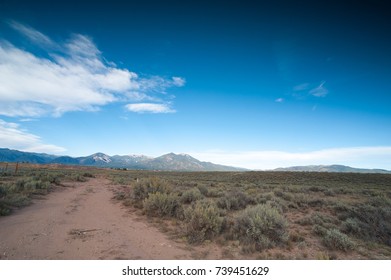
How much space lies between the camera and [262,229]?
6871mm

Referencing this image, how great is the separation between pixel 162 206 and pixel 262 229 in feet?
14.8

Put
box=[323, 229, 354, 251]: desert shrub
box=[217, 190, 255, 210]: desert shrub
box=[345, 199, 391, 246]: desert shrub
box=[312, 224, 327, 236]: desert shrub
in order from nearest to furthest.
→ box=[323, 229, 354, 251]: desert shrub < box=[345, 199, 391, 246]: desert shrub < box=[312, 224, 327, 236]: desert shrub < box=[217, 190, 255, 210]: desert shrub

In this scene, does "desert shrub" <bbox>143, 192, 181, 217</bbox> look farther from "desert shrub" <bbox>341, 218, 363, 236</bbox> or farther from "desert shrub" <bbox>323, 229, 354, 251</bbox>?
"desert shrub" <bbox>341, 218, 363, 236</bbox>

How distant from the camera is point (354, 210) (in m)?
9.88

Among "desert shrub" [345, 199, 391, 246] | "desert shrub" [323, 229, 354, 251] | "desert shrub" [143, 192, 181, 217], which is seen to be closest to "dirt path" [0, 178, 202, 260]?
"desert shrub" [143, 192, 181, 217]

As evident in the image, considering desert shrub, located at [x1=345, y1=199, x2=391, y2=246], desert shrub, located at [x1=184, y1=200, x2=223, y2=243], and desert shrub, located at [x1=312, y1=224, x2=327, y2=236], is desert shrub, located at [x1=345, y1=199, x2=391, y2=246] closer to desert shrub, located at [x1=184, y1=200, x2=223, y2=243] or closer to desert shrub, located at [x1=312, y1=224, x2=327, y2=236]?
desert shrub, located at [x1=312, y1=224, x2=327, y2=236]

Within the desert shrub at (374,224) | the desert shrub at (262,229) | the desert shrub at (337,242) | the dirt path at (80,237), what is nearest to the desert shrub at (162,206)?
the dirt path at (80,237)

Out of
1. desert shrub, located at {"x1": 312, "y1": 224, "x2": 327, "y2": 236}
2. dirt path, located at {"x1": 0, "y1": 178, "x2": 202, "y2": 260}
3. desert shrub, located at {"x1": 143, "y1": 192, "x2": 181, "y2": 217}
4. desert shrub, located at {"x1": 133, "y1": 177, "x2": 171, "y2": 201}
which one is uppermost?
desert shrub, located at {"x1": 133, "y1": 177, "x2": 171, "y2": 201}

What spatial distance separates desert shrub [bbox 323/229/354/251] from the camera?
6.24 m

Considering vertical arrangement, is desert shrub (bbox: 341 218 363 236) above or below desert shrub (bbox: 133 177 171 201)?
below

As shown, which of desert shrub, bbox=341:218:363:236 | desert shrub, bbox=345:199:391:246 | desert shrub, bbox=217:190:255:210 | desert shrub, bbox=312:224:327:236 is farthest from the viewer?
desert shrub, bbox=217:190:255:210

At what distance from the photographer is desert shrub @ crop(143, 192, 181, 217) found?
9.64 m

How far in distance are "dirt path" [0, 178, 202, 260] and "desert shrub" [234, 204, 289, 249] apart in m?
1.91

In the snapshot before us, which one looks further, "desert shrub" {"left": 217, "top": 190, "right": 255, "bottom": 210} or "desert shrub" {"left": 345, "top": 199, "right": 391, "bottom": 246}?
"desert shrub" {"left": 217, "top": 190, "right": 255, "bottom": 210}
